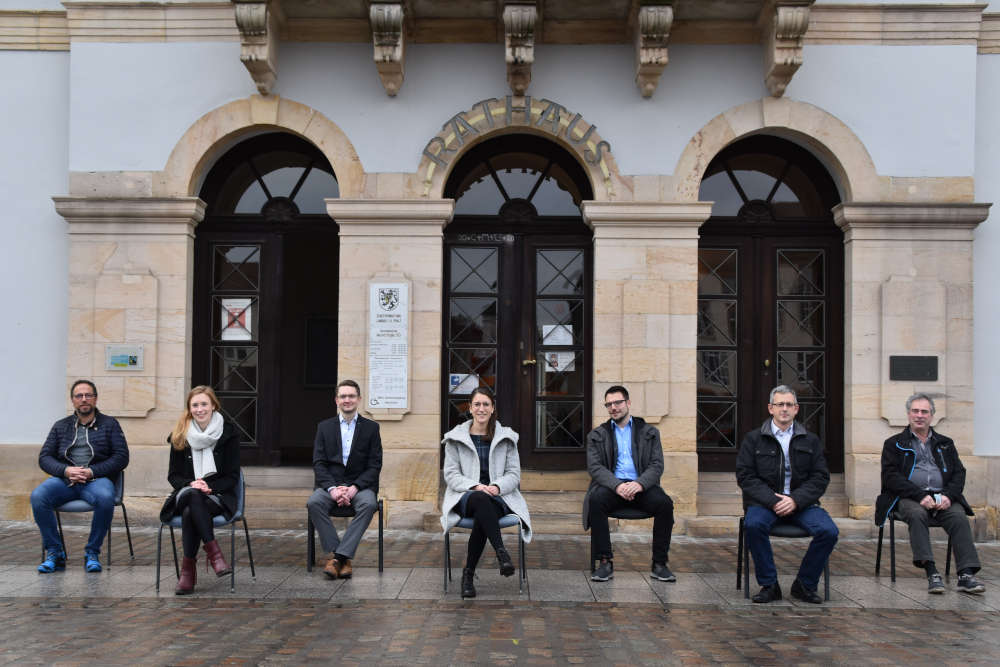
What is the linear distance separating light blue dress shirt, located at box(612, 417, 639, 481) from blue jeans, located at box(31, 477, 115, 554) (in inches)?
165

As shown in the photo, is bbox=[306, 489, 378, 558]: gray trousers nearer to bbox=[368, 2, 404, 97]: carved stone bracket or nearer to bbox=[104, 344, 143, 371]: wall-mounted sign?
bbox=[104, 344, 143, 371]: wall-mounted sign

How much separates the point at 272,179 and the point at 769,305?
5.98 m

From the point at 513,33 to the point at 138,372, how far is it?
5353mm

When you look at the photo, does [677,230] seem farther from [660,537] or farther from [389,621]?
[389,621]

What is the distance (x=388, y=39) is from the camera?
9523 millimetres

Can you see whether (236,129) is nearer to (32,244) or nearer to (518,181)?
(32,244)

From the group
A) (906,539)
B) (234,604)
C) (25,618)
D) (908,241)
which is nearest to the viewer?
(25,618)

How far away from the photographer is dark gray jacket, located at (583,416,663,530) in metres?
7.36

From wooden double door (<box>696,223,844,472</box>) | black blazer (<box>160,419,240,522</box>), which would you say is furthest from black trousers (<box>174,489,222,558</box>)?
wooden double door (<box>696,223,844,472</box>)

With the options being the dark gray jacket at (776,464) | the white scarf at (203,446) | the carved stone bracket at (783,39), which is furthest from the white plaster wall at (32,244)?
the carved stone bracket at (783,39)

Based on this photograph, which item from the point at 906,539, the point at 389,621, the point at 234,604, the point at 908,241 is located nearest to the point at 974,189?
the point at 908,241

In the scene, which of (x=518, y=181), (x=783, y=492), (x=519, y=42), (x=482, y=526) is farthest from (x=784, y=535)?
(x=519, y=42)

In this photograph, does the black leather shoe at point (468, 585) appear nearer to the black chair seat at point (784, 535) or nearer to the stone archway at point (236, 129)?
the black chair seat at point (784, 535)

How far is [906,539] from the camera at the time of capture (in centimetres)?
907
